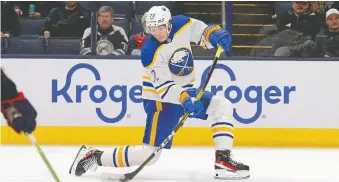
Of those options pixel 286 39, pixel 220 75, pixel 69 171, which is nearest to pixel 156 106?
pixel 69 171

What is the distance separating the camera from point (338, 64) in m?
6.16

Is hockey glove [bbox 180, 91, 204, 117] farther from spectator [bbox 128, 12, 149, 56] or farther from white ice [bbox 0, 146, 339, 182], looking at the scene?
spectator [bbox 128, 12, 149, 56]

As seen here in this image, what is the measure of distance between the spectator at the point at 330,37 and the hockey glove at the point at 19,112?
3793 mm

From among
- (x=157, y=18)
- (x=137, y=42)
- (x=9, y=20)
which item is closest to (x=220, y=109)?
(x=157, y=18)

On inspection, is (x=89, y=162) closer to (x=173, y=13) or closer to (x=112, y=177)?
(x=112, y=177)

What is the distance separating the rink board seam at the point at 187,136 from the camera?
6.15 m

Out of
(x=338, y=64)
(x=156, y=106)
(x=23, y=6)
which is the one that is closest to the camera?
(x=156, y=106)

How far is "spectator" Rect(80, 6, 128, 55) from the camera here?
6273 mm

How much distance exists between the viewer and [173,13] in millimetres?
6531

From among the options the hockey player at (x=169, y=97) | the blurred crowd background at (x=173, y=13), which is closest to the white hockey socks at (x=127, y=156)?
the hockey player at (x=169, y=97)

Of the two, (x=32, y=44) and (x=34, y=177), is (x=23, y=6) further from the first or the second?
(x=34, y=177)

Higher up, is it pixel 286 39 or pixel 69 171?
pixel 286 39

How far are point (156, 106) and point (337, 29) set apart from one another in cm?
230

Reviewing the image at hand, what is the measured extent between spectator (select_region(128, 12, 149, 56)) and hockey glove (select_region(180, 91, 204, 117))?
6.40 ft
